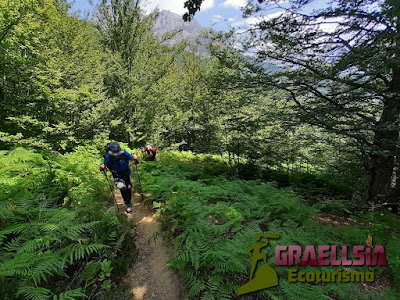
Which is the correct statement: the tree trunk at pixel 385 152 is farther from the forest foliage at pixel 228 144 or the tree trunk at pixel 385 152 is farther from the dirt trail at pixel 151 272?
the dirt trail at pixel 151 272

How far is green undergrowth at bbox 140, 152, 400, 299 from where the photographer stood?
9.64 ft

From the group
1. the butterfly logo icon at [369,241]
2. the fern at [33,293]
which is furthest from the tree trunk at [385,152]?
the fern at [33,293]

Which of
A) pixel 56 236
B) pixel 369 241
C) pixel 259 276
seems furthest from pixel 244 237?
pixel 56 236

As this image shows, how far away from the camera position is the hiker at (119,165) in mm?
5684

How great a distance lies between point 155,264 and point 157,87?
1101 centimetres

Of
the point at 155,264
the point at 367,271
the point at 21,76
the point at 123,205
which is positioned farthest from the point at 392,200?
the point at 21,76

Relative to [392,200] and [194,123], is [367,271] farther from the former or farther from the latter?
[194,123]

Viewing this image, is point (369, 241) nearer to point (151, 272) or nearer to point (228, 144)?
point (151, 272)

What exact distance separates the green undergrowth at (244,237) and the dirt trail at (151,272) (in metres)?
0.33

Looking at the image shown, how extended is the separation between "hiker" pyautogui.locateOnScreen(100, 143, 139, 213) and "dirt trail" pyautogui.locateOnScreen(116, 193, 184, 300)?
3.47 ft

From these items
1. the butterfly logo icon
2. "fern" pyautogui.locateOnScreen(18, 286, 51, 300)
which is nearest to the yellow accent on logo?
the butterfly logo icon

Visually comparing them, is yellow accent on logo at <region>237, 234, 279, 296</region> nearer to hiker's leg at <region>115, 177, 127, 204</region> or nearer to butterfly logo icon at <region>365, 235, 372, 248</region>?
butterfly logo icon at <region>365, 235, 372, 248</region>

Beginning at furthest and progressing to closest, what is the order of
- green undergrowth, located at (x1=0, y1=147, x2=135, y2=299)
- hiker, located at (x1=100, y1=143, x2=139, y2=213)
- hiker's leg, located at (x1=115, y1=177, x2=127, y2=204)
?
hiker's leg, located at (x1=115, y1=177, x2=127, y2=204)
hiker, located at (x1=100, y1=143, x2=139, y2=213)
green undergrowth, located at (x1=0, y1=147, x2=135, y2=299)

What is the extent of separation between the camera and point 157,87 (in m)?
12.7
